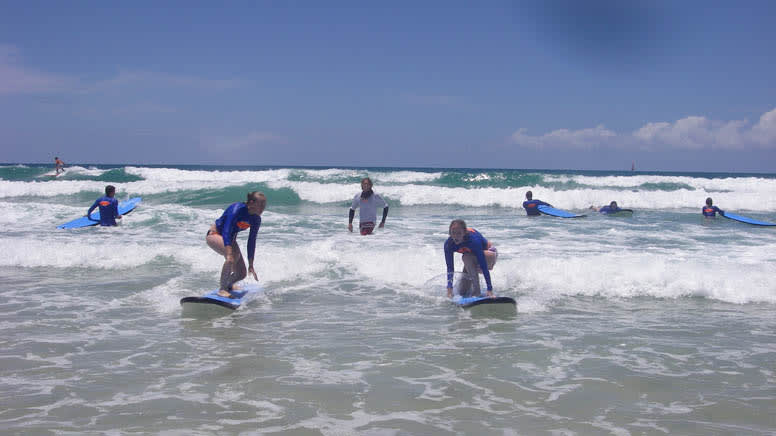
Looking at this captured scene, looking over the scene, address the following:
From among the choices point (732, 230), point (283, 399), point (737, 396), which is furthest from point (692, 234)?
point (283, 399)

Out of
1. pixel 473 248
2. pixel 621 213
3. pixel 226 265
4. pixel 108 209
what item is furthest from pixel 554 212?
pixel 226 265

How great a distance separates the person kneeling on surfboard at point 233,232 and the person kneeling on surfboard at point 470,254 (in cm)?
227

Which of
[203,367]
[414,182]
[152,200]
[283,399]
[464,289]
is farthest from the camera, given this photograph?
[414,182]

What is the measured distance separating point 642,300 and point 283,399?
5.46m

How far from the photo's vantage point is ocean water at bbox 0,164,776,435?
383 cm

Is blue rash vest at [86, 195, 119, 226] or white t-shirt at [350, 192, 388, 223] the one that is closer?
white t-shirt at [350, 192, 388, 223]

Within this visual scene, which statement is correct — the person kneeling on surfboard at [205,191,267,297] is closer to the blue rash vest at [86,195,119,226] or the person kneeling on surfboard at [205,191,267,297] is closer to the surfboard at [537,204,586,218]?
the blue rash vest at [86,195,119,226]

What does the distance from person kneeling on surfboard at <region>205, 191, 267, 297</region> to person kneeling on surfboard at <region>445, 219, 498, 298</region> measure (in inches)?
89.5

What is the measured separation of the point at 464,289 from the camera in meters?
7.18

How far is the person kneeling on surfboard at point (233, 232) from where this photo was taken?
21.4 feet

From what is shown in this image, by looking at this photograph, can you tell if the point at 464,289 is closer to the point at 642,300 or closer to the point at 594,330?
the point at 594,330

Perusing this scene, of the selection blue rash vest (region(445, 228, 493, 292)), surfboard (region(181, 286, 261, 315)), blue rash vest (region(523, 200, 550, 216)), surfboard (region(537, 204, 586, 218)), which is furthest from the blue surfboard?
surfboard (region(181, 286, 261, 315))

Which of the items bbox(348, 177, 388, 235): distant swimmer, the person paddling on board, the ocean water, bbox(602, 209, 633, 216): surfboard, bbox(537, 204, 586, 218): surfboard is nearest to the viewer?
the ocean water

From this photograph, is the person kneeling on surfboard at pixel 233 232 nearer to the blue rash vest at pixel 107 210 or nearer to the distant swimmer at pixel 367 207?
the distant swimmer at pixel 367 207
